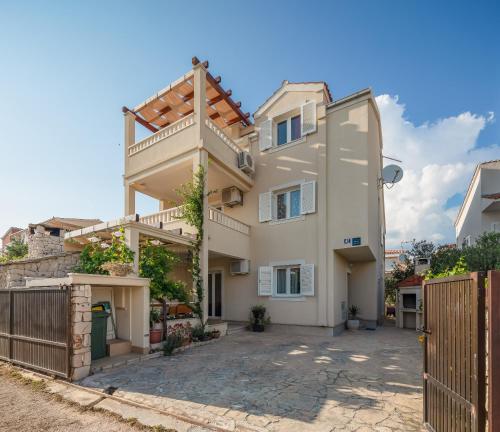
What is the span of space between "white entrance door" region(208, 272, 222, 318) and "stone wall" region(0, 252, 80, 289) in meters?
5.65

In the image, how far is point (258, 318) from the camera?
1128cm

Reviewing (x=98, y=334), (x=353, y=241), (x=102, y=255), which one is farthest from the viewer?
(x=353, y=241)

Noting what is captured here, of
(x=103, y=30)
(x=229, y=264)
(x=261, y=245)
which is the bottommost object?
(x=229, y=264)

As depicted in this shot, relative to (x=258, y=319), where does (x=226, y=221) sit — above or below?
above

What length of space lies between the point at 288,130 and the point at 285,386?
1013 cm

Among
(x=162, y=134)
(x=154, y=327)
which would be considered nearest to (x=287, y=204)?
(x=162, y=134)

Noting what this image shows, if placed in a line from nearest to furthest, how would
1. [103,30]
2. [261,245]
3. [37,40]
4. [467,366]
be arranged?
[467,366]
[37,40]
[103,30]
[261,245]

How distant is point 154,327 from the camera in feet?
25.9

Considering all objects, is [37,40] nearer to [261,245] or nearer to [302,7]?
[302,7]

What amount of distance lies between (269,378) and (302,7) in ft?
31.3

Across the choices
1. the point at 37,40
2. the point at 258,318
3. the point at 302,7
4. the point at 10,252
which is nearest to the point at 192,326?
the point at 258,318

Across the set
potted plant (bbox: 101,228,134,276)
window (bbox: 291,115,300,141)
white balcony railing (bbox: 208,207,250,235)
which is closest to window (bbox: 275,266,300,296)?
white balcony railing (bbox: 208,207,250,235)

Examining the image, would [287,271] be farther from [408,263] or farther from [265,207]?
[408,263]

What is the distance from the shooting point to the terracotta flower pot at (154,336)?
25.1ft
